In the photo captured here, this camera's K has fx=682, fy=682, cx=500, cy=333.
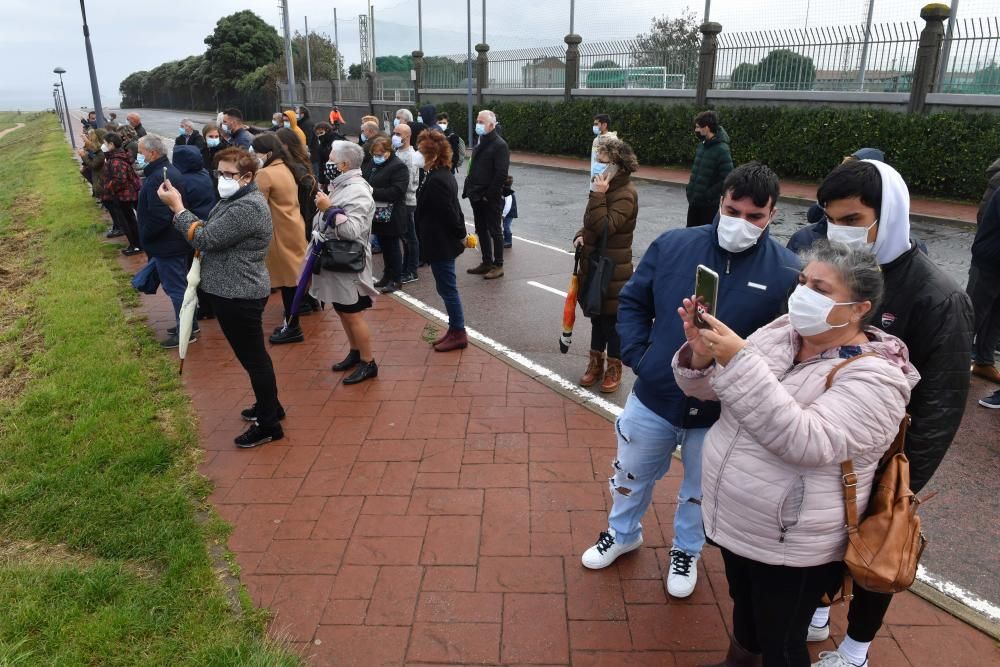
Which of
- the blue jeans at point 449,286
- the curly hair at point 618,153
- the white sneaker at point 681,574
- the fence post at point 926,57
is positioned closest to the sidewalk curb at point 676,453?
the blue jeans at point 449,286

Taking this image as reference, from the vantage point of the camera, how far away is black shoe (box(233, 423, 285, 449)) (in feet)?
14.6

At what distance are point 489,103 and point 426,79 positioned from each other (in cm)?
680

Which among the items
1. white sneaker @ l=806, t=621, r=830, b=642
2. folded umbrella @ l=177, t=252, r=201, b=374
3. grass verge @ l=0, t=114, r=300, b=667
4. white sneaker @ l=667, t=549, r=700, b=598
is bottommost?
grass verge @ l=0, t=114, r=300, b=667

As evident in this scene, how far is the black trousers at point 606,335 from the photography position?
4926 millimetres

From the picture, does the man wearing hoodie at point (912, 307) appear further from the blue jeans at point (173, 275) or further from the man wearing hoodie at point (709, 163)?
the blue jeans at point (173, 275)

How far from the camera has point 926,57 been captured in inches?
565

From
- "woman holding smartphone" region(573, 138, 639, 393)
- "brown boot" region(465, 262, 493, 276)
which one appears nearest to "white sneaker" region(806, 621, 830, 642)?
"woman holding smartphone" region(573, 138, 639, 393)

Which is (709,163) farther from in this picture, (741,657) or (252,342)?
(741,657)

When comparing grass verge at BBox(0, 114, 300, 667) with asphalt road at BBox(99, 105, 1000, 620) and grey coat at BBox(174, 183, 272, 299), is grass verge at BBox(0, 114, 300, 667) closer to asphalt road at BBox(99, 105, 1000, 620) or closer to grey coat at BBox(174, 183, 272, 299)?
grey coat at BBox(174, 183, 272, 299)

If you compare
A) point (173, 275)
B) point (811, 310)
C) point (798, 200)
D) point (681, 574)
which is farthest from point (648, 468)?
point (798, 200)

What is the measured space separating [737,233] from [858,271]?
631 millimetres

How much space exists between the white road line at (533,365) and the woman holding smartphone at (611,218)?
1.33 ft

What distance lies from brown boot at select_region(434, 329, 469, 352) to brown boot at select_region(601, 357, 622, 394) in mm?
1443

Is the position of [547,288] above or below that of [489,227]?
below
